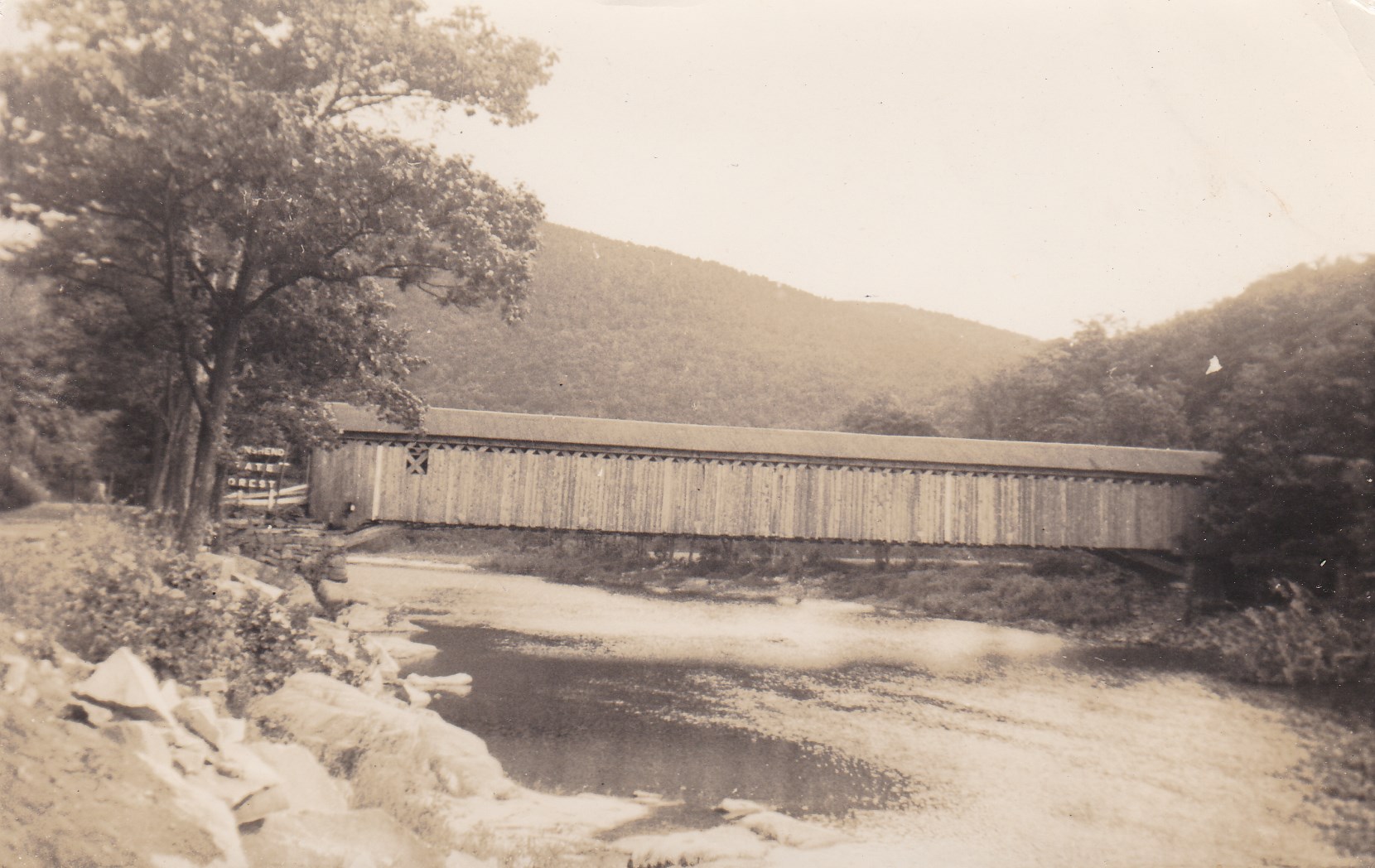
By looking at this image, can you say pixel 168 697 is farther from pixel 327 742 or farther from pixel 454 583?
pixel 454 583

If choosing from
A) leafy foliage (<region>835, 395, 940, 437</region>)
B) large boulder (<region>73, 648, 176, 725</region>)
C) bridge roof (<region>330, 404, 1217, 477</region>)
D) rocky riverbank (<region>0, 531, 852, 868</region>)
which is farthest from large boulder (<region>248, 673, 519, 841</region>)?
leafy foliage (<region>835, 395, 940, 437</region>)

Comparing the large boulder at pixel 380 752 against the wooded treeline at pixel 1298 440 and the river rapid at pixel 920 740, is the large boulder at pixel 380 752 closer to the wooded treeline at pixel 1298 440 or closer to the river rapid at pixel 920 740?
the river rapid at pixel 920 740

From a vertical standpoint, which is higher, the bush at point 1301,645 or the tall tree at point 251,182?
the tall tree at point 251,182

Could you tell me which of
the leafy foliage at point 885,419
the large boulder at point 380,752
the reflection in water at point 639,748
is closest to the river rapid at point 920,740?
the reflection in water at point 639,748

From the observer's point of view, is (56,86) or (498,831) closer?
(498,831)

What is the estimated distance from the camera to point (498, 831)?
16.6 feet

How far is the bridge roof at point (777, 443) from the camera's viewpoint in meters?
→ 11.0

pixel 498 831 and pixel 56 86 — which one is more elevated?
pixel 56 86

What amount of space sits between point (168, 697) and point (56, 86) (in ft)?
14.9

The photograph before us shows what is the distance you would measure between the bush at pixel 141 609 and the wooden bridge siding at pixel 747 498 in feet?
15.3

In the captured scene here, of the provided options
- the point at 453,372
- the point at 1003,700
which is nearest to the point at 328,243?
the point at 1003,700

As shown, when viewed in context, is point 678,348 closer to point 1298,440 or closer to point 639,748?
point 1298,440

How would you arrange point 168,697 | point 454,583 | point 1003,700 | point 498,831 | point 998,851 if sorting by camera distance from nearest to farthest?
point 168,697, point 498,831, point 998,851, point 1003,700, point 454,583

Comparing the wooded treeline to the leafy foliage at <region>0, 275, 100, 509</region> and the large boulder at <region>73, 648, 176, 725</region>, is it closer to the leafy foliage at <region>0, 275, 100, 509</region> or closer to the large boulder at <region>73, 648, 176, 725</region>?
the large boulder at <region>73, 648, 176, 725</region>
